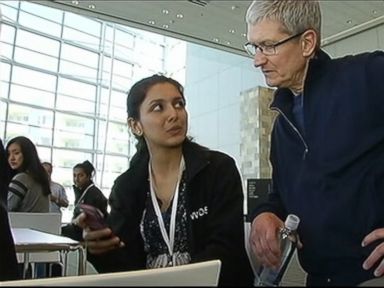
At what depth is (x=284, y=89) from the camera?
135 cm

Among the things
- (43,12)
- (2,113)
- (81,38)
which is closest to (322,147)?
(2,113)

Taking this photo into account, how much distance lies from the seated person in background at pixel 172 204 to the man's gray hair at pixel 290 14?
1.51 ft

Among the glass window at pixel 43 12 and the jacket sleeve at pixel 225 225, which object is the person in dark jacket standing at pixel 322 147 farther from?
the glass window at pixel 43 12

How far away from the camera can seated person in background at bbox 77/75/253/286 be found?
1.38m

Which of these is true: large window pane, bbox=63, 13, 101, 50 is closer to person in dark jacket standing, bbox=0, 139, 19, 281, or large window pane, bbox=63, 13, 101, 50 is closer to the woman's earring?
the woman's earring

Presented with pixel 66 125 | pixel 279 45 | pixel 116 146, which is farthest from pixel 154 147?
pixel 116 146

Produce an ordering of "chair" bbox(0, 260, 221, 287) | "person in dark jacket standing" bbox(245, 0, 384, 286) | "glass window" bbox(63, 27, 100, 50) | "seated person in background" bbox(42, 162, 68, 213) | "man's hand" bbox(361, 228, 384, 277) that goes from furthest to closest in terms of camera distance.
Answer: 1. "glass window" bbox(63, 27, 100, 50)
2. "seated person in background" bbox(42, 162, 68, 213)
3. "person in dark jacket standing" bbox(245, 0, 384, 286)
4. "man's hand" bbox(361, 228, 384, 277)
5. "chair" bbox(0, 260, 221, 287)

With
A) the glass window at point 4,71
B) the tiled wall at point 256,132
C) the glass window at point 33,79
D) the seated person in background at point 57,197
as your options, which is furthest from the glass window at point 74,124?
the seated person in background at point 57,197

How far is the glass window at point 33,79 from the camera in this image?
380 inches

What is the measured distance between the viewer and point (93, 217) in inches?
45.5

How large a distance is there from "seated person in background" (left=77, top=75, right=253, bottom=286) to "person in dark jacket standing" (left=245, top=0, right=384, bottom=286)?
0.58ft

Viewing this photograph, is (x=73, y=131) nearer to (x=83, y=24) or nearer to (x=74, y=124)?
(x=74, y=124)

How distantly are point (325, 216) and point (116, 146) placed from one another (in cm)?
1068

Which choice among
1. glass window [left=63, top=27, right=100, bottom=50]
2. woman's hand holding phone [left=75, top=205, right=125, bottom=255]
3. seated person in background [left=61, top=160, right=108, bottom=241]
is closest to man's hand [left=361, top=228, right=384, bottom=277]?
woman's hand holding phone [left=75, top=205, right=125, bottom=255]
